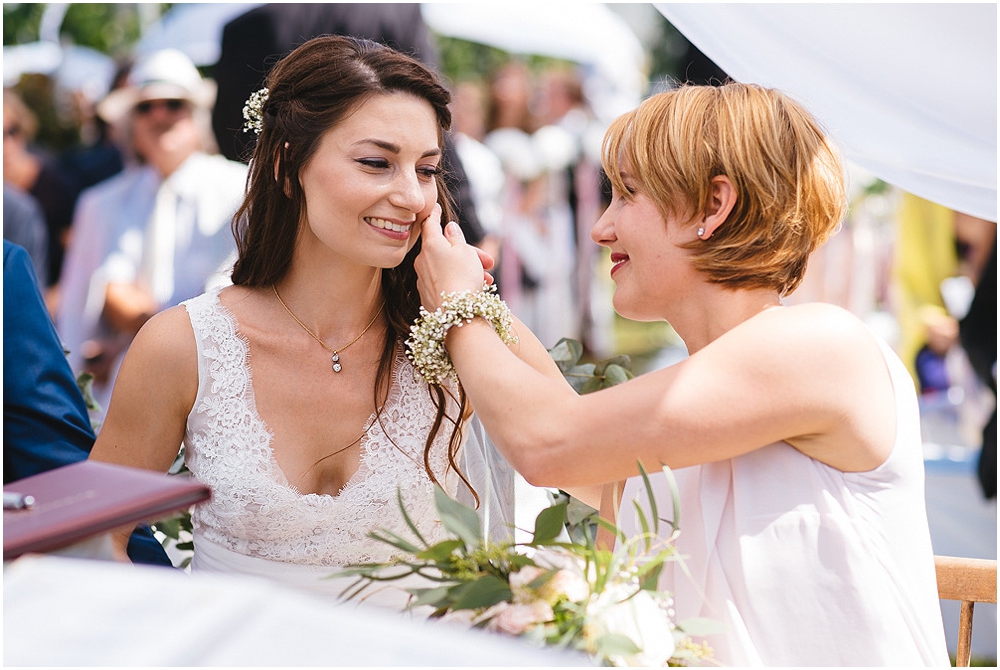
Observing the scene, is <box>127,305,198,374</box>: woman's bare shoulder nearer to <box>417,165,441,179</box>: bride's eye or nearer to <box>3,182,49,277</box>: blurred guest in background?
<box>417,165,441,179</box>: bride's eye

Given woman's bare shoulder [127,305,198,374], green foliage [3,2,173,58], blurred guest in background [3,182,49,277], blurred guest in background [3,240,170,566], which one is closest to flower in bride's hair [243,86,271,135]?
woman's bare shoulder [127,305,198,374]

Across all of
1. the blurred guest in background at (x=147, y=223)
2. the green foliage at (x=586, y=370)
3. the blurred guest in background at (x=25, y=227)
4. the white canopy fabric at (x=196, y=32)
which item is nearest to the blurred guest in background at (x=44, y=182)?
the blurred guest in background at (x=25, y=227)

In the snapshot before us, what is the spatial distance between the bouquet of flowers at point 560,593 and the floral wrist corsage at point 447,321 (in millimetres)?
488

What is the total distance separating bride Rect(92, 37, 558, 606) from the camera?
2221mm

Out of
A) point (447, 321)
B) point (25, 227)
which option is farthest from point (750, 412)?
point (25, 227)

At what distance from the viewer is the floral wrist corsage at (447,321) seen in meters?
1.83

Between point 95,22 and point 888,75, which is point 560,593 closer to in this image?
point 888,75

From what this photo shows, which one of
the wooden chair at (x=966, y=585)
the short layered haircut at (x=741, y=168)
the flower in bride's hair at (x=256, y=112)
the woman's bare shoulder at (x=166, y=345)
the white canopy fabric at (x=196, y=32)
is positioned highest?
the white canopy fabric at (x=196, y=32)

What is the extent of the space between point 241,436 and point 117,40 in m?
10.8

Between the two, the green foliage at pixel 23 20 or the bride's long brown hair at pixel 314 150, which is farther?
the green foliage at pixel 23 20

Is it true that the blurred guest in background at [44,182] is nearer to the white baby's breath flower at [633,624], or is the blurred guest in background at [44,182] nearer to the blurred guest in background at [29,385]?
the blurred guest in background at [29,385]

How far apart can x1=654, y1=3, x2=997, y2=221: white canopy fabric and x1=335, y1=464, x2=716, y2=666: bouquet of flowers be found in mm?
1172

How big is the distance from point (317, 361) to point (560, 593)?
1.20 m

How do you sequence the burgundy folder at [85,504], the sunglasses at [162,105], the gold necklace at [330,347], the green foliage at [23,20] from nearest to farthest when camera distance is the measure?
the burgundy folder at [85,504], the gold necklace at [330,347], the sunglasses at [162,105], the green foliage at [23,20]
